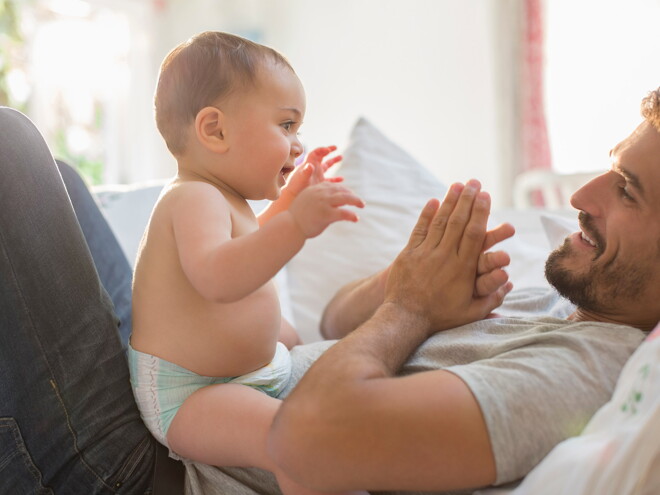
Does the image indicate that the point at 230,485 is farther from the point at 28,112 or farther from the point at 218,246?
the point at 28,112

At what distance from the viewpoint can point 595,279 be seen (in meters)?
0.99

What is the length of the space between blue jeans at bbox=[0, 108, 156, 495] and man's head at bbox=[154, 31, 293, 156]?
0.21 metres

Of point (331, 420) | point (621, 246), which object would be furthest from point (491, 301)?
point (331, 420)

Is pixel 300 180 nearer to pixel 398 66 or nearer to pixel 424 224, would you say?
pixel 424 224

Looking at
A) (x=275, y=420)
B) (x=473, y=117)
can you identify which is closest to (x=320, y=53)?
(x=473, y=117)

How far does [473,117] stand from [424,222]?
10.4 feet

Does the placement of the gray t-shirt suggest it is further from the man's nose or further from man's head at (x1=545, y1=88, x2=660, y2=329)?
the man's nose

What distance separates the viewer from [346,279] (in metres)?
1.64

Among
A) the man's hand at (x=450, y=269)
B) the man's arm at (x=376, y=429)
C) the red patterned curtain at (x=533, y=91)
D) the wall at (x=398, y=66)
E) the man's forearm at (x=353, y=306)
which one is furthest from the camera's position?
the wall at (x=398, y=66)

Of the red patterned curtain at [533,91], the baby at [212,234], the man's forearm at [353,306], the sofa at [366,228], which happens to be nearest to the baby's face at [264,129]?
the baby at [212,234]

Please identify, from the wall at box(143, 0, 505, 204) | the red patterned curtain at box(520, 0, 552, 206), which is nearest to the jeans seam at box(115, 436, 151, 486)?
the red patterned curtain at box(520, 0, 552, 206)

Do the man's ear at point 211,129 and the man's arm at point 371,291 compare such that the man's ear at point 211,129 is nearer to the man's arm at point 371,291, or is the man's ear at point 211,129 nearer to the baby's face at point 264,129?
the baby's face at point 264,129

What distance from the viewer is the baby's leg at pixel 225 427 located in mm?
901

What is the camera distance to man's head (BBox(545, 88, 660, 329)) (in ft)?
3.15
